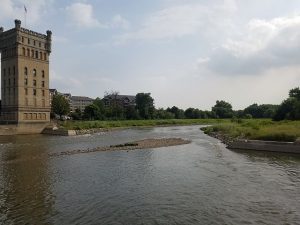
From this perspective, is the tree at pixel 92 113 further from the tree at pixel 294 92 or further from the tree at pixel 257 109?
the tree at pixel 257 109

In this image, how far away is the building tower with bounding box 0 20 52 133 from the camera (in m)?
84.7

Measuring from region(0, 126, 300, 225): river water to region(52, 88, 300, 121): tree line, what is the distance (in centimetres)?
5570

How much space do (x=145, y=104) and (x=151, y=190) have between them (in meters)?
143

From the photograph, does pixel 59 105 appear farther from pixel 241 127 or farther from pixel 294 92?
pixel 294 92

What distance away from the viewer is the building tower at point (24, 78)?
84688 mm

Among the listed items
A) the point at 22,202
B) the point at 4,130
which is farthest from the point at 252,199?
the point at 4,130

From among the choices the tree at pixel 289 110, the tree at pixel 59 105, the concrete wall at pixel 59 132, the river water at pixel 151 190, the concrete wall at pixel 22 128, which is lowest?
the river water at pixel 151 190

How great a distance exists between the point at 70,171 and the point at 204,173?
11.6 m

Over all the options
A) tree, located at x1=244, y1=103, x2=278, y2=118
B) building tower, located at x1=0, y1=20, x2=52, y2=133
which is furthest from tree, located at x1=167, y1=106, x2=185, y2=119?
building tower, located at x1=0, y1=20, x2=52, y2=133

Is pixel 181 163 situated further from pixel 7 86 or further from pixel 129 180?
pixel 7 86

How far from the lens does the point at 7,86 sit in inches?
3489

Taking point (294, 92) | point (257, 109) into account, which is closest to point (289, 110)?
point (294, 92)

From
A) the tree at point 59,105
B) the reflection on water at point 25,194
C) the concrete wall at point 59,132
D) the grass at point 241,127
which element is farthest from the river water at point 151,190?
the tree at point 59,105

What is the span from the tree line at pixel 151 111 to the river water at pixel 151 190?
183 feet
